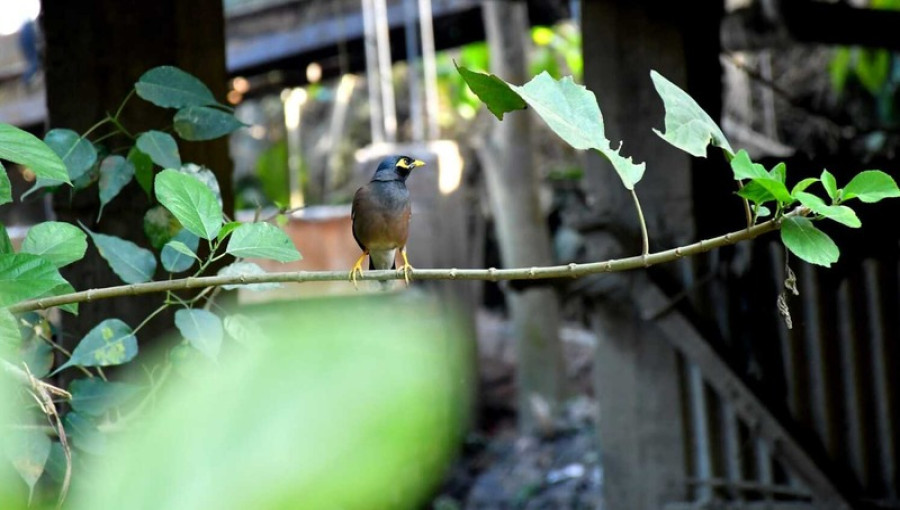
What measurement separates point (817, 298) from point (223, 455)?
373 cm

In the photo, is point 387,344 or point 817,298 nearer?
point 387,344

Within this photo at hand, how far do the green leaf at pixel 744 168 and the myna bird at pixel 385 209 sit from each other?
132 cm

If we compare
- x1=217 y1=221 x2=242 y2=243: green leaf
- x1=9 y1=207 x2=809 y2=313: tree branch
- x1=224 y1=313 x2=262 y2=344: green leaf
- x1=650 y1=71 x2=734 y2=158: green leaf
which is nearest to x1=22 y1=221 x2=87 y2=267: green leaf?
x1=9 y1=207 x2=809 y2=313: tree branch

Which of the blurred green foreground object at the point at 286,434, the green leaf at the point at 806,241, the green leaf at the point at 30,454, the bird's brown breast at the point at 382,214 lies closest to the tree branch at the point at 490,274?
the green leaf at the point at 806,241

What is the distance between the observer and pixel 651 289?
375 centimetres

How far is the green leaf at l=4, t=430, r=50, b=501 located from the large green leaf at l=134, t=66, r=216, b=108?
60cm

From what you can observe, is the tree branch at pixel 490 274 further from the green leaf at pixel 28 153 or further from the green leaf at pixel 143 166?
the green leaf at pixel 143 166

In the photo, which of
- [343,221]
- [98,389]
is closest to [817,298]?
Result: [343,221]

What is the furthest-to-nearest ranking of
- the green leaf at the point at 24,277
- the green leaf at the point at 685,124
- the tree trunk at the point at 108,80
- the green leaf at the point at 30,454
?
the tree trunk at the point at 108,80
the green leaf at the point at 30,454
the green leaf at the point at 685,124
the green leaf at the point at 24,277

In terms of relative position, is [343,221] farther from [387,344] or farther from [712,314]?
[387,344]

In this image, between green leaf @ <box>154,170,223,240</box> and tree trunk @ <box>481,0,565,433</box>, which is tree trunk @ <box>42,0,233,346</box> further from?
tree trunk @ <box>481,0,565,433</box>

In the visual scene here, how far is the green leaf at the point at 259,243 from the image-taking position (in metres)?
1.44

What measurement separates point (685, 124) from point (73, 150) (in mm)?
1093

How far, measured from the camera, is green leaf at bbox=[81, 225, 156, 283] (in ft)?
5.85
